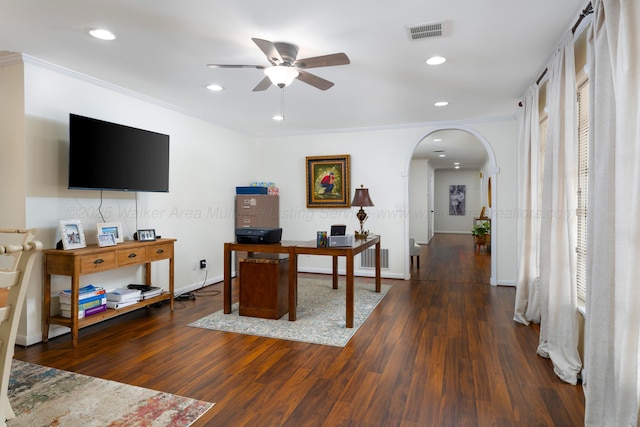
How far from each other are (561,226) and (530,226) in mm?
1043

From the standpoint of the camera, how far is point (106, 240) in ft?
11.5

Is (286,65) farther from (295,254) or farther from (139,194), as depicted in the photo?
(139,194)

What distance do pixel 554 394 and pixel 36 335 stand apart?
156 inches

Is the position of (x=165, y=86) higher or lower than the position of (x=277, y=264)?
higher

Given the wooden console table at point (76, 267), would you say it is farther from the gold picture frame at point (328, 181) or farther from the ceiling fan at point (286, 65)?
the gold picture frame at point (328, 181)

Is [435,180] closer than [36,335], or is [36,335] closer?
[36,335]

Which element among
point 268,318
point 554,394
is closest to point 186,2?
point 268,318

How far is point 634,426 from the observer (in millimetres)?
1583

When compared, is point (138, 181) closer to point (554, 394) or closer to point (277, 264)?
point (277, 264)

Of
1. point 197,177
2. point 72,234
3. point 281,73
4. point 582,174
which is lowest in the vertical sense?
point 72,234

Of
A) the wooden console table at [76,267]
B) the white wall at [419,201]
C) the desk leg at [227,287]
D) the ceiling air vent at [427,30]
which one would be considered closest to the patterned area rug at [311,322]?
the desk leg at [227,287]

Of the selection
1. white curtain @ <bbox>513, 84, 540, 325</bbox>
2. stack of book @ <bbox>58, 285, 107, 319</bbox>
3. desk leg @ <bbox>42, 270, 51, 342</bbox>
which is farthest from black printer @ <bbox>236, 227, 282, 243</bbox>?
white curtain @ <bbox>513, 84, 540, 325</bbox>

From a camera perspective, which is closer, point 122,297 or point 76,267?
point 76,267

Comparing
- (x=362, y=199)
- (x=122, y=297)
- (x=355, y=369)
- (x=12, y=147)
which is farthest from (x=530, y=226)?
(x=12, y=147)
